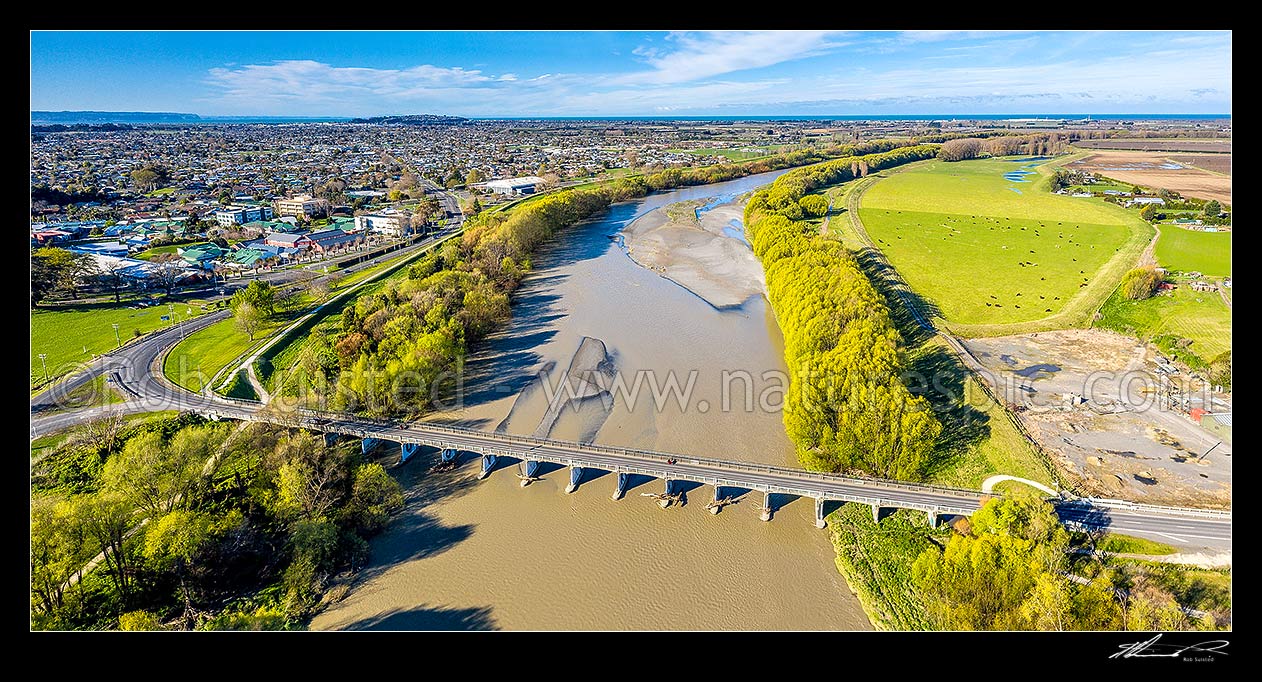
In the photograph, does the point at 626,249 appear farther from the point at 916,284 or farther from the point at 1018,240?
the point at 1018,240

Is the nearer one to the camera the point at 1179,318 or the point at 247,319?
the point at 1179,318

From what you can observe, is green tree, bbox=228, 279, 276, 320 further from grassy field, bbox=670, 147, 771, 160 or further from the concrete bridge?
grassy field, bbox=670, 147, 771, 160

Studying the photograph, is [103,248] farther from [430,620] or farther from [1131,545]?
[1131,545]

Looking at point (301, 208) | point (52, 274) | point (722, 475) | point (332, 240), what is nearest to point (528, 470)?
point (722, 475)

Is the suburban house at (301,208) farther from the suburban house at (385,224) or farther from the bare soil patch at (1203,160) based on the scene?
the bare soil patch at (1203,160)

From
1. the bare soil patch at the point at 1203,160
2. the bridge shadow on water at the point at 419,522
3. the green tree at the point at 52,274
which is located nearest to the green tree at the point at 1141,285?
the bridge shadow on water at the point at 419,522

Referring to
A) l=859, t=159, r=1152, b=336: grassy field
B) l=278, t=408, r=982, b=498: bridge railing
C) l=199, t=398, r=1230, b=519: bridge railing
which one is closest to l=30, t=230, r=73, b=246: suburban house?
l=199, t=398, r=1230, b=519: bridge railing
